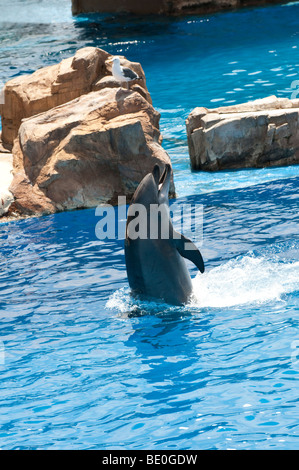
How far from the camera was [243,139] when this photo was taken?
824cm

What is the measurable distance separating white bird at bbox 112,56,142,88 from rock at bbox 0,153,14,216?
1695mm

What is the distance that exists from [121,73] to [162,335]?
194 inches

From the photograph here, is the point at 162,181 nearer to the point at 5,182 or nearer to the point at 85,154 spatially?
the point at 85,154

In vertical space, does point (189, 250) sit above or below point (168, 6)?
below

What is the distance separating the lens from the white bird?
28.8ft

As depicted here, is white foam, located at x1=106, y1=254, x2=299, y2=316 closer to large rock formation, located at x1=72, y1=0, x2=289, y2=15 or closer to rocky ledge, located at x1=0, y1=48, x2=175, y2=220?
rocky ledge, located at x1=0, y1=48, x2=175, y2=220

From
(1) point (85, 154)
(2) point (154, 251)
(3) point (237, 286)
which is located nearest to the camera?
(2) point (154, 251)

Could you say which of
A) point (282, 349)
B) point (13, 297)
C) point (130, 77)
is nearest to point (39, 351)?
point (13, 297)

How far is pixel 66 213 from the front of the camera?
7.65m

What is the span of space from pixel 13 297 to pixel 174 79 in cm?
837

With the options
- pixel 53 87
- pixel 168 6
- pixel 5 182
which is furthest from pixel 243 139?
pixel 168 6

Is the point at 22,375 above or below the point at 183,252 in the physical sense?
below

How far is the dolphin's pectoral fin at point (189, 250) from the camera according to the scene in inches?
188

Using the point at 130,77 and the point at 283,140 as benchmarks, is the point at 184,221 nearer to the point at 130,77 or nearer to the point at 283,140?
the point at 283,140
